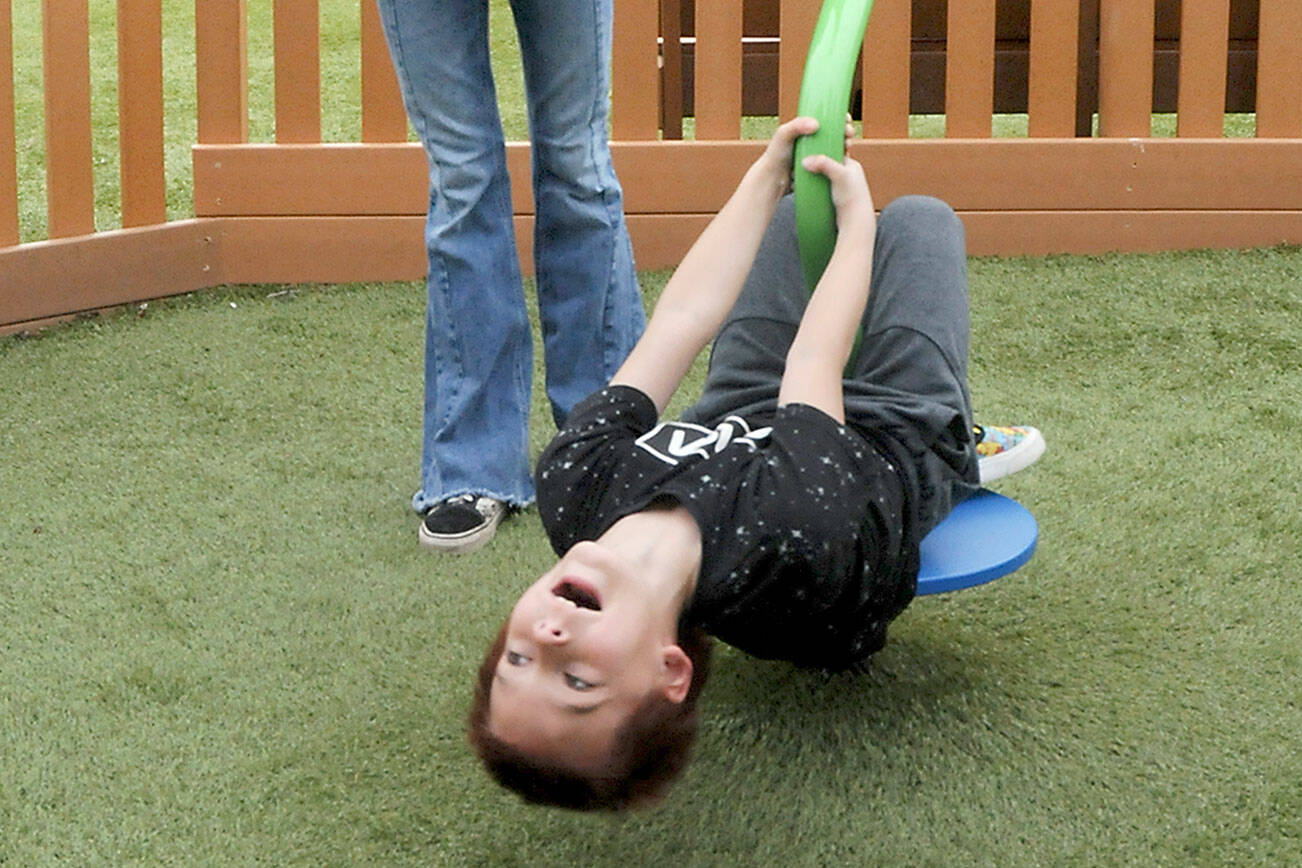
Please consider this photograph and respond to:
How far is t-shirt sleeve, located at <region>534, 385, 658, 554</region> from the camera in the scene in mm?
1988

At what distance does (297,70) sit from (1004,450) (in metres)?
2.20

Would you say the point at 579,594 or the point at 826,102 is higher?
the point at 826,102

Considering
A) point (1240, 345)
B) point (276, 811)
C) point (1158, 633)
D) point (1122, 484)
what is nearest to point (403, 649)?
point (276, 811)

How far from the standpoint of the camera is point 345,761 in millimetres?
2059

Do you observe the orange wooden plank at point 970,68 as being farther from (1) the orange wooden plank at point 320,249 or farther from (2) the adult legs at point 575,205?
(2) the adult legs at point 575,205

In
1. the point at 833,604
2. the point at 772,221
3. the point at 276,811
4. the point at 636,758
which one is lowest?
the point at 276,811

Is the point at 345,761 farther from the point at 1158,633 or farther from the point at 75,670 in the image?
the point at 1158,633

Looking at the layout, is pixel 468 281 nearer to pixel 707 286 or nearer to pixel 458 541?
pixel 458 541

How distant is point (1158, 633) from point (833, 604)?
62 cm

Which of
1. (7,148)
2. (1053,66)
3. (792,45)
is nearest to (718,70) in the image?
(792,45)

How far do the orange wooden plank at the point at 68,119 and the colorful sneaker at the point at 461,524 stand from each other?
163 cm

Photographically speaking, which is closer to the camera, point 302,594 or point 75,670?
point 75,670

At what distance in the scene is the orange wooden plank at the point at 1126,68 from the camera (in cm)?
400

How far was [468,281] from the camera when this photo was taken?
2.71 meters
